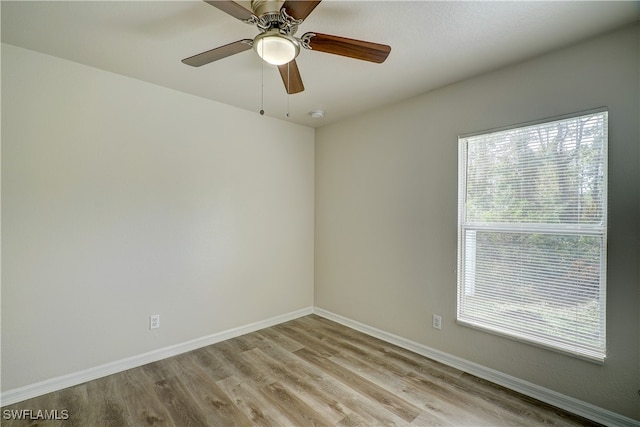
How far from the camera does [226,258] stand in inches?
125

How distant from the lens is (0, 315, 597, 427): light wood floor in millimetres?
1942

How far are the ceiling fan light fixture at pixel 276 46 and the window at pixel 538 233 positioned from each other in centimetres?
176

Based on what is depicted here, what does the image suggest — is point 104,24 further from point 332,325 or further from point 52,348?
point 332,325

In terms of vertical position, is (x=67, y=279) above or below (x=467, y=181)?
below

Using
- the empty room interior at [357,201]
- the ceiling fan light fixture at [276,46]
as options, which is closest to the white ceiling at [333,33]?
the empty room interior at [357,201]

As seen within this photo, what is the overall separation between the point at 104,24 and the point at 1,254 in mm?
1733

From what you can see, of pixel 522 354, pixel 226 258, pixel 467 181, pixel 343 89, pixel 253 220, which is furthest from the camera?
pixel 253 220

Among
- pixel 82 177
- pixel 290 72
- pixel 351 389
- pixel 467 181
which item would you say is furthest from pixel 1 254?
pixel 467 181

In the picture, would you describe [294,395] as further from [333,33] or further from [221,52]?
[333,33]

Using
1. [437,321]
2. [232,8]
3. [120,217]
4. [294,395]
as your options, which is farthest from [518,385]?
[120,217]

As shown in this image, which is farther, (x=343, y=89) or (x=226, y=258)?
(x=226, y=258)

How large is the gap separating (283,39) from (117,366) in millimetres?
2870

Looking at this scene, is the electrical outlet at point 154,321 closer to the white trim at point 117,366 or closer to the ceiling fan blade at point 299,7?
the white trim at point 117,366

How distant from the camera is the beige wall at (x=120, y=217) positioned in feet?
6.98
